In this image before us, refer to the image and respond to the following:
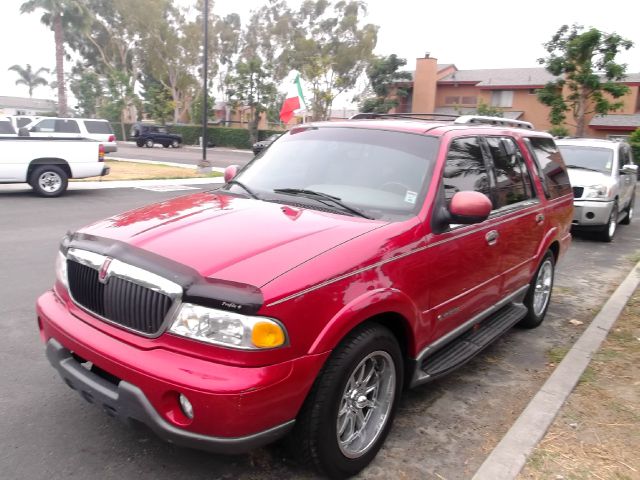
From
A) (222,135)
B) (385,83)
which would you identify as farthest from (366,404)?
(222,135)

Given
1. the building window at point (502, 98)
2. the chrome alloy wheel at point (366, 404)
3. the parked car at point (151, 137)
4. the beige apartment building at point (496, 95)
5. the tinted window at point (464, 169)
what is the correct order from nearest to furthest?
1. the chrome alloy wheel at point (366, 404)
2. the tinted window at point (464, 169)
3. the beige apartment building at point (496, 95)
4. the parked car at point (151, 137)
5. the building window at point (502, 98)

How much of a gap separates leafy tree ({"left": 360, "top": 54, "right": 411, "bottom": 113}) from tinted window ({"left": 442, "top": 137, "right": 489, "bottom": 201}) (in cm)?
4228

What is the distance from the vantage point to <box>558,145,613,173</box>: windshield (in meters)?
10.3

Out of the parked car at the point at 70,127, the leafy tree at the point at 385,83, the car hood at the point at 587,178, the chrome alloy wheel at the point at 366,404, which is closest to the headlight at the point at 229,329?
the chrome alloy wheel at the point at 366,404

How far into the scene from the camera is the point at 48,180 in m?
12.3

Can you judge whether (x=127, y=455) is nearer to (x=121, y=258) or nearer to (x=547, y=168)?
(x=121, y=258)

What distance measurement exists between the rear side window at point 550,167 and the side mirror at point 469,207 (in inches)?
83.9

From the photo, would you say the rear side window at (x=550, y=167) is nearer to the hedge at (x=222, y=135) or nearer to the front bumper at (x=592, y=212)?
the front bumper at (x=592, y=212)

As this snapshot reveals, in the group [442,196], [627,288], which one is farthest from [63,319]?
[627,288]

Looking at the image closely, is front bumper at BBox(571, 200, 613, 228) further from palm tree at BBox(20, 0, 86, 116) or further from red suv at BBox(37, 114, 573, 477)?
palm tree at BBox(20, 0, 86, 116)

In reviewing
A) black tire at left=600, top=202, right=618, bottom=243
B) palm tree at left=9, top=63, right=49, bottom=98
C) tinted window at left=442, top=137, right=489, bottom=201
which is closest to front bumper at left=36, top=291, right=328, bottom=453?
tinted window at left=442, top=137, right=489, bottom=201

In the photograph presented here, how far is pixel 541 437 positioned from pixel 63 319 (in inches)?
112

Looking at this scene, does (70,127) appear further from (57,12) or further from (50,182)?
(57,12)

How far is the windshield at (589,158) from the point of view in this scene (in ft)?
33.7
